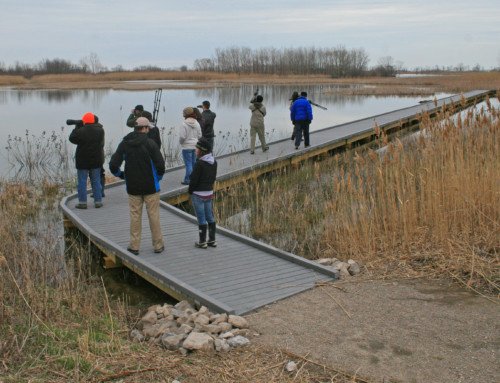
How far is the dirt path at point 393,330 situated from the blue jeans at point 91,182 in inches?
177

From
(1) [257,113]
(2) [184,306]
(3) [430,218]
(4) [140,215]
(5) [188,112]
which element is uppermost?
(5) [188,112]

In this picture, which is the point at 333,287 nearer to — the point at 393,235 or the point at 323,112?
the point at 393,235

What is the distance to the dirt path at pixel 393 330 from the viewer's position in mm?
4199

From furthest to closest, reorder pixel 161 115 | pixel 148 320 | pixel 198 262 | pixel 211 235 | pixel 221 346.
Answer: pixel 161 115, pixel 211 235, pixel 198 262, pixel 148 320, pixel 221 346

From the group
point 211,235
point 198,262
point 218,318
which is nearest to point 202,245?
point 211,235

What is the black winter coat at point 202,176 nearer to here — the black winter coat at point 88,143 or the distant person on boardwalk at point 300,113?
the black winter coat at point 88,143

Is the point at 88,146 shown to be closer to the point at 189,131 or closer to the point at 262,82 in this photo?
the point at 189,131

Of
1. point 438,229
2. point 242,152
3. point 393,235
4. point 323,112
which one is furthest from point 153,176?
point 323,112

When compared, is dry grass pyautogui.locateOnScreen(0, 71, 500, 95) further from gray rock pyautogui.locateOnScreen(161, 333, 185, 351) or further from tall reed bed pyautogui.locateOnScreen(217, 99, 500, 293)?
gray rock pyautogui.locateOnScreen(161, 333, 185, 351)

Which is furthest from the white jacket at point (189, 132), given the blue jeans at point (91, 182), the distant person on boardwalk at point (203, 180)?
the distant person on boardwalk at point (203, 180)

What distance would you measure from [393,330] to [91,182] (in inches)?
227

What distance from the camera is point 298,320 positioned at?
5.09 m

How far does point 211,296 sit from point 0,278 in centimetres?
211

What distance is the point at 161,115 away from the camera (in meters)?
26.4
